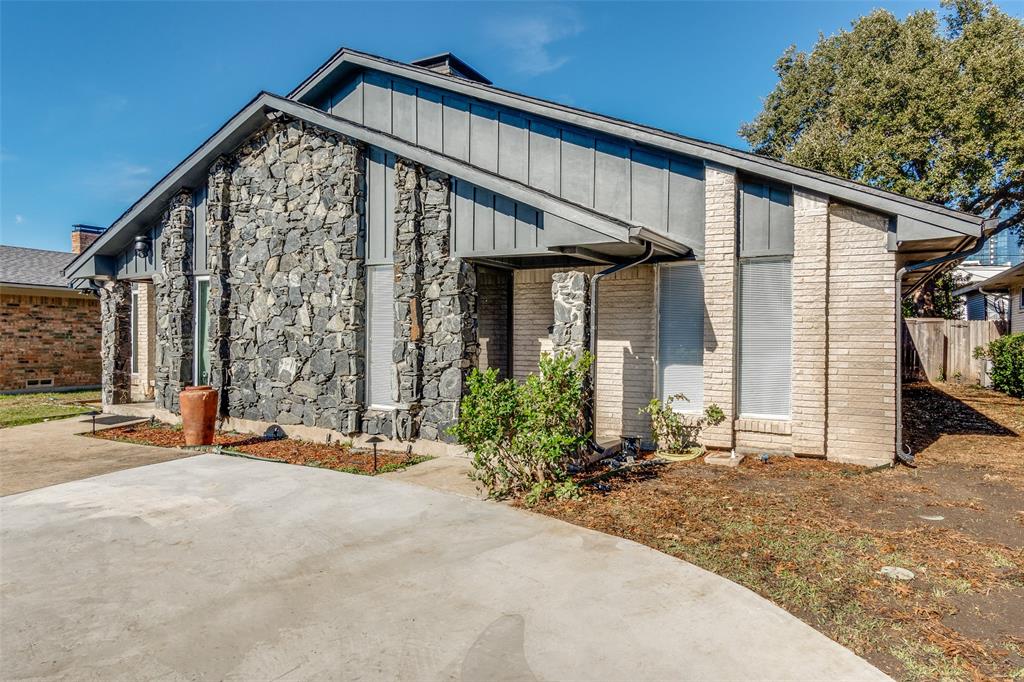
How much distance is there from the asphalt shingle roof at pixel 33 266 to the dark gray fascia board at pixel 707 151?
12.6 meters

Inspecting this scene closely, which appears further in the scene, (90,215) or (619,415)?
(90,215)

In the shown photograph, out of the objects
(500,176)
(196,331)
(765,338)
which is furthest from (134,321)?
(765,338)

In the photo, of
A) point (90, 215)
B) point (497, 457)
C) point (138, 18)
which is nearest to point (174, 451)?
point (497, 457)

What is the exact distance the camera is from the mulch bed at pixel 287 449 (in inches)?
332

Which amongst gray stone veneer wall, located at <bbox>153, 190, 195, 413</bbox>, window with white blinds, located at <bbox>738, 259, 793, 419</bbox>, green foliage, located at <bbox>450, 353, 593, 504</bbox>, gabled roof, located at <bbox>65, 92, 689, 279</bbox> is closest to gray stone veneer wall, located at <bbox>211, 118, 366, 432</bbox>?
gabled roof, located at <bbox>65, 92, 689, 279</bbox>

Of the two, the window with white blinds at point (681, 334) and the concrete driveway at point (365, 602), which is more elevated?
the window with white blinds at point (681, 334)

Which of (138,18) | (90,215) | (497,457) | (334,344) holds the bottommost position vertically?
(497,457)

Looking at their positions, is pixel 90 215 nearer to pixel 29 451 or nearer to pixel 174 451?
pixel 29 451

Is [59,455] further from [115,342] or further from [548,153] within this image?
[548,153]

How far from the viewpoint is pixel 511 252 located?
27.7 feet

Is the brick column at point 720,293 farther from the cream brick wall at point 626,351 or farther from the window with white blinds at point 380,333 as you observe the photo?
the window with white blinds at point 380,333

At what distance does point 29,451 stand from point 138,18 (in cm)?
865

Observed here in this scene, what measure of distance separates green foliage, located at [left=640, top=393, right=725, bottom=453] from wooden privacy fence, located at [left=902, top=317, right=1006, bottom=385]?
12.7m

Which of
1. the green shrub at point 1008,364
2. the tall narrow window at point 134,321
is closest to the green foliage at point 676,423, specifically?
the green shrub at point 1008,364
